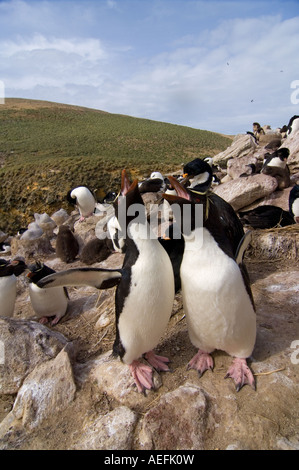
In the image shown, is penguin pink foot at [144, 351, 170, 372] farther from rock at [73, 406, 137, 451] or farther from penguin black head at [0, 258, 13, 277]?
penguin black head at [0, 258, 13, 277]

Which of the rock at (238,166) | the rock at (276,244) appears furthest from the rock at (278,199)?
the rock at (238,166)

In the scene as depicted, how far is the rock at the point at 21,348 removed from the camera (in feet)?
9.34

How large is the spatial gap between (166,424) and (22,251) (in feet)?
23.0

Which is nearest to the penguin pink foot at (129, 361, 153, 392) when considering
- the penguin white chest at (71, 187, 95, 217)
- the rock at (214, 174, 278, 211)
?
the rock at (214, 174, 278, 211)

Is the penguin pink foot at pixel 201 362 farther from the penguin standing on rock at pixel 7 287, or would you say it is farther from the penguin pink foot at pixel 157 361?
the penguin standing on rock at pixel 7 287

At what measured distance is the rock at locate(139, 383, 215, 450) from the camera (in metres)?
2.16

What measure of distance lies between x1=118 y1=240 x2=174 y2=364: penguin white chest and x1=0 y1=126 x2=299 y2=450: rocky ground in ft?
1.08

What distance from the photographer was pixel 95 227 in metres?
8.70

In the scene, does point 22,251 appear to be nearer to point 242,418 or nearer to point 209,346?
point 209,346

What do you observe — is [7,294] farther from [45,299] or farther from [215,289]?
[215,289]

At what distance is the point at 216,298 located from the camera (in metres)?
2.40

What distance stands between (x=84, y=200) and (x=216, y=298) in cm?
820

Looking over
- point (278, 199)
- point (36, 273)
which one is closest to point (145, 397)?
point (36, 273)

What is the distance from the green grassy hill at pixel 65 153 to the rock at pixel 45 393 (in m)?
12.1
